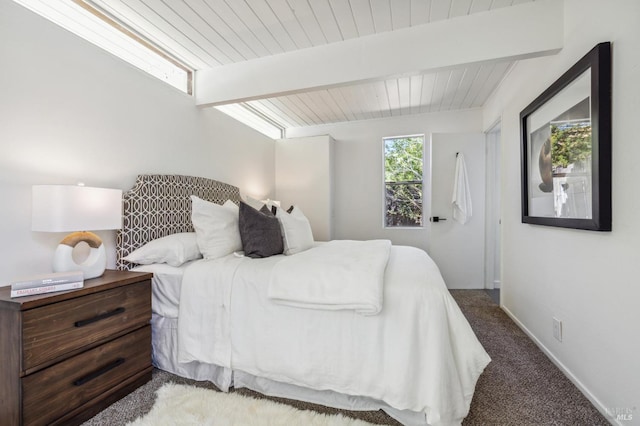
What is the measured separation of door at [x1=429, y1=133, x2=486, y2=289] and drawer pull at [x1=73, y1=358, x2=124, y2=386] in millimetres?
3613

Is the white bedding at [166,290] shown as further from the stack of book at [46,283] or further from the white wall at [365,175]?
the white wall at [365,175]

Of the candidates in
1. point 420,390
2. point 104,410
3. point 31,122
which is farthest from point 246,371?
point 31,122

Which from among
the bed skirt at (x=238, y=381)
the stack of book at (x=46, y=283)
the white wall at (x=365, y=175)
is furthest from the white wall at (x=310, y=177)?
the stack of book at (x=46, y=283)

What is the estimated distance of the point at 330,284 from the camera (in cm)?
157

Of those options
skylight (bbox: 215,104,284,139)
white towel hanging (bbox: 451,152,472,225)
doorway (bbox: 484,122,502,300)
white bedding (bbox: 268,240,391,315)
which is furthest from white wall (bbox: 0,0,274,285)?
doorway (bbox: 484,122,502,300)

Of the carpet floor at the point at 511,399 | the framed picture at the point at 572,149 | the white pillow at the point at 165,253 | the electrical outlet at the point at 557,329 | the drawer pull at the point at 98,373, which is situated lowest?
the carpet floor at the point at 511,399

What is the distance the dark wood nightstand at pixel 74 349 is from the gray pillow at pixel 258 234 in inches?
→ 26.6

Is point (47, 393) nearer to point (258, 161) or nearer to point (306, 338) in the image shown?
point (306, 338)

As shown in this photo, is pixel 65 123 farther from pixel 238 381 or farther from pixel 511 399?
pixel 511 399

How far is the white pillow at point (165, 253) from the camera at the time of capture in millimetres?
1986

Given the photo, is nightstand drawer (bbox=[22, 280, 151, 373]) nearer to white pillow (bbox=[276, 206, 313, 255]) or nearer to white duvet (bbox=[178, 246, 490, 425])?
white duvet (bbox=[178, 246, 490, 425])

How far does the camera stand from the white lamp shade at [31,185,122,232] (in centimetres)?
146

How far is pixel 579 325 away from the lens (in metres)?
1.71

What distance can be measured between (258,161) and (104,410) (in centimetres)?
315
